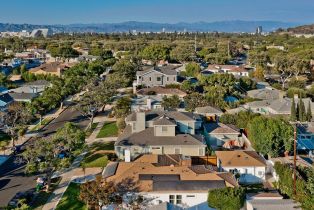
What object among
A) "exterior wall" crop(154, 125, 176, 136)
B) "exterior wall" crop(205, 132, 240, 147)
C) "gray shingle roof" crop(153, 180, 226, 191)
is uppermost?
"exterior wall" crop(154, 125, 176, 136)

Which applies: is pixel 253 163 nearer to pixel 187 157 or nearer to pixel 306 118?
pixel 187 157

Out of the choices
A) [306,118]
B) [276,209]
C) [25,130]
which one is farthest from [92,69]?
[276,209]

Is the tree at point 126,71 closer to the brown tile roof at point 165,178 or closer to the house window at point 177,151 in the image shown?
the house window at point 177,151

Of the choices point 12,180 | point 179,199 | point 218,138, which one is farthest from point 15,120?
point 179,199

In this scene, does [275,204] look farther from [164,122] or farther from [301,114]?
[301,114]

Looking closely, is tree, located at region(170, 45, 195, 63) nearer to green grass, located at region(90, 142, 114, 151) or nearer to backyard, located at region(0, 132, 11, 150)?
backyard, located at region(0, 132, 11, 150)

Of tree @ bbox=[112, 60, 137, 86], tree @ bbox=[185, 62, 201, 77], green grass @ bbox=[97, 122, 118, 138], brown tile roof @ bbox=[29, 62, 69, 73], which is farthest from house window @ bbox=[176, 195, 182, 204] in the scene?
brown tile roof @ bbox=[29, 62, 69, 73]
